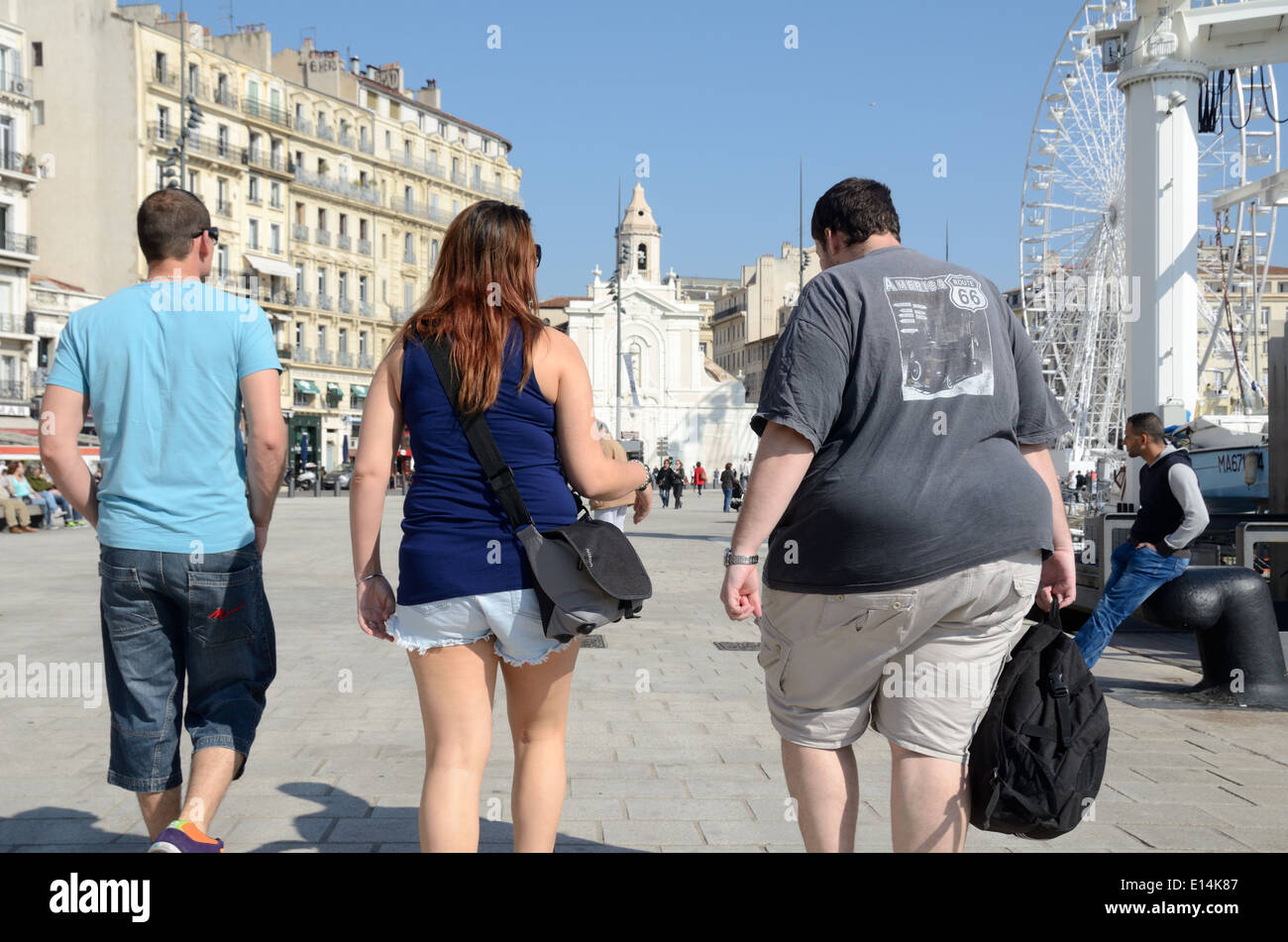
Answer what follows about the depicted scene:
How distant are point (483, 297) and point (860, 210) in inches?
37.8

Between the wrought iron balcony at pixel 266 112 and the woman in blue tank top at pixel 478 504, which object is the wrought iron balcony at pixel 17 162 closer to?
the wrought iron balcony at pixel 266 112

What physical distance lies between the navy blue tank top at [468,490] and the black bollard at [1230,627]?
517cm

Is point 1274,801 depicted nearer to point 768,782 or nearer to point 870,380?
point 768,782

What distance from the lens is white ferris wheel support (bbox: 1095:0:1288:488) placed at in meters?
20.7

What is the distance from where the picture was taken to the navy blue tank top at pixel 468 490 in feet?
10.2

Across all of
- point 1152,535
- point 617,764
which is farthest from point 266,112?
point 617,764

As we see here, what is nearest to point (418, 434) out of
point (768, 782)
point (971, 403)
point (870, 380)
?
point (870, 380)

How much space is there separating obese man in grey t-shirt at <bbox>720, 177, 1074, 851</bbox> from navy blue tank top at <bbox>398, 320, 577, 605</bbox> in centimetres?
50

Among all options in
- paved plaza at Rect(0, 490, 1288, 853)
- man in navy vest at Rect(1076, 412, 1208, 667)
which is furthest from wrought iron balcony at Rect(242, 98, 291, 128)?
man in navy vest at Rect(1076, 412, 1208, 667)

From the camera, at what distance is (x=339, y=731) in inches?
243

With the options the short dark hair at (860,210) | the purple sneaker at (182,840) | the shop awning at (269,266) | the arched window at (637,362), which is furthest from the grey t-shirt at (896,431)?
the arched window at (637,362)

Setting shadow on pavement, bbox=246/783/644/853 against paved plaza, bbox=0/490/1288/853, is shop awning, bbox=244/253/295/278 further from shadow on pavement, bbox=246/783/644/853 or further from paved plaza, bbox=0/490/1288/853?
shadow on pavement, bbox=246/783/644/853

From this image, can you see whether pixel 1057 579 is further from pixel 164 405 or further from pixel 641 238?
pixel 641 238

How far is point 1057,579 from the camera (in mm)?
3432
